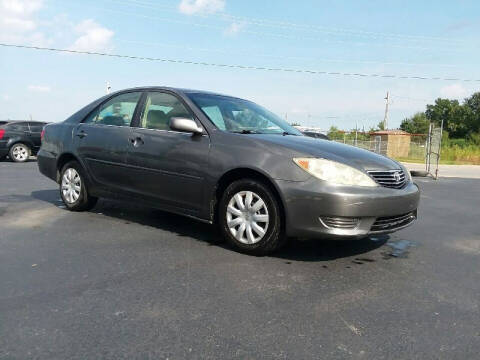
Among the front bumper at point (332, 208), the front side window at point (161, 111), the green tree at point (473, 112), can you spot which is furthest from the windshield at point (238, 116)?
the green tree at point (473, 112)

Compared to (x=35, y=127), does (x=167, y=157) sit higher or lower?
lower

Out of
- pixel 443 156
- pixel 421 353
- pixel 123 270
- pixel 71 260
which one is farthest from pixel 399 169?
pixel 443 156

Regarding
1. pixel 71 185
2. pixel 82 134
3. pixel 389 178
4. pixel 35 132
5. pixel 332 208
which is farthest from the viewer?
pixel 35 132

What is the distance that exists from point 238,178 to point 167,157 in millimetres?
844

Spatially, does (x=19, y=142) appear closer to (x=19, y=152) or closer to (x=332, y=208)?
(x=19, y=152)

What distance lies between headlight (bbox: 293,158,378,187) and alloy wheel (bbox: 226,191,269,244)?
50cm

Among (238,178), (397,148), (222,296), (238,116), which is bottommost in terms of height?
(222,296)

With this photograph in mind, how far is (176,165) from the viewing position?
4480mm

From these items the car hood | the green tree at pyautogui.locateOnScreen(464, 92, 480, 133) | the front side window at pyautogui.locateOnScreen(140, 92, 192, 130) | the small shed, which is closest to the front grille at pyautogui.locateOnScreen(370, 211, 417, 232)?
the car hood

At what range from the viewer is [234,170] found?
13.5 ft

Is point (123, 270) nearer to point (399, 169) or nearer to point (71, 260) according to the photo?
point (71, 260)

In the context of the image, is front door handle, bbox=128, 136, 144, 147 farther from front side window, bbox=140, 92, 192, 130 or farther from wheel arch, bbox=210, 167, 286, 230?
wheel arch, bbox=210, 167, 286, 230

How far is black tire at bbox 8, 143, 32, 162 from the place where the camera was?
1527 cm

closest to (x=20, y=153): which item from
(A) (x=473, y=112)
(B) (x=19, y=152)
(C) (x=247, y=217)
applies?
(B) (x=19, y=152)
